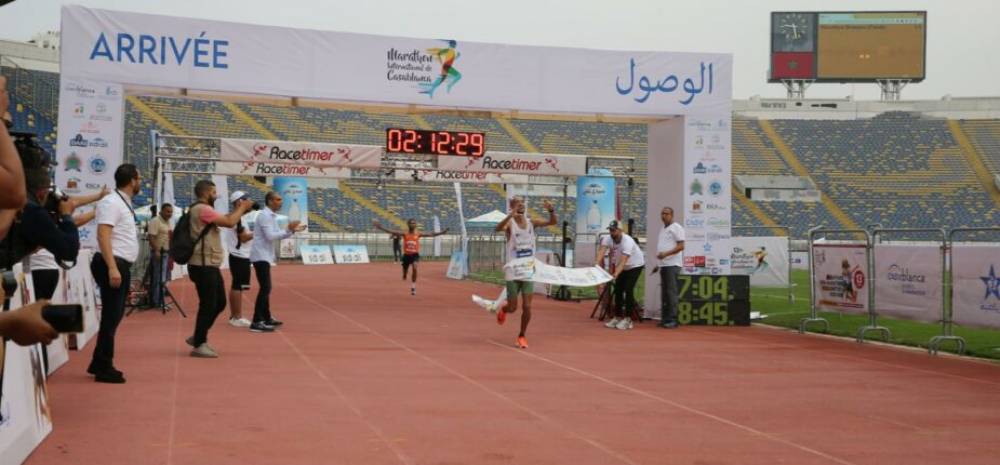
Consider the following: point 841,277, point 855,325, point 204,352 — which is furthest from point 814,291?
point 204,352

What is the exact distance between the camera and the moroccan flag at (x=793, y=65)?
66.9m

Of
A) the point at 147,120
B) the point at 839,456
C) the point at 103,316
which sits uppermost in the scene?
the point at 147,120

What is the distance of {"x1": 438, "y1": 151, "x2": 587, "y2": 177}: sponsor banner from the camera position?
26.6 metres

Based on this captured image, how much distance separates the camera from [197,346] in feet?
37.2

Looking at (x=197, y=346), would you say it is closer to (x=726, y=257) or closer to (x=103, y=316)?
(x=103, y=316)

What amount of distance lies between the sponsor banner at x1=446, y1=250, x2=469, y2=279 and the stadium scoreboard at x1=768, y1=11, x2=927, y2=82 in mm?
38864

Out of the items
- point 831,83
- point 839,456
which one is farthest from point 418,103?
point 831,83

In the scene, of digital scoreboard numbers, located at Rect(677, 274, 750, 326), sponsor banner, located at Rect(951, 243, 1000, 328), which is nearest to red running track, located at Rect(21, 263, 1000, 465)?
sponsor banner, located at Rect(951, 243, 1000, 328)

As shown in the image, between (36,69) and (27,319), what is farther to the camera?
(36,69)

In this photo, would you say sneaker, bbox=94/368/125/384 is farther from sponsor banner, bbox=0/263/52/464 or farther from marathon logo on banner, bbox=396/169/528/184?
marathon logo on banner, bbox=396/169/528/184

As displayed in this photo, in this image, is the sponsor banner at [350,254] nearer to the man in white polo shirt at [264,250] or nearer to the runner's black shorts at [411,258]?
the runner's black shorts at [411,258]

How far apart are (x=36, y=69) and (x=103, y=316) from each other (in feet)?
162

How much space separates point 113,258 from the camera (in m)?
8.80

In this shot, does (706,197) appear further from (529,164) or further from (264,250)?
(529,164)
